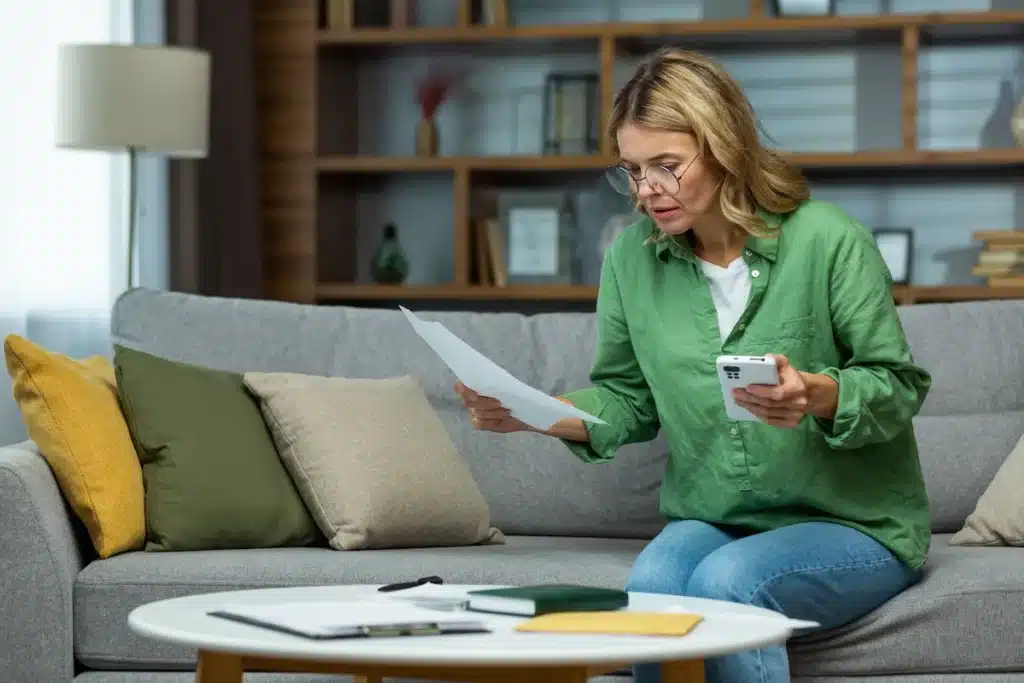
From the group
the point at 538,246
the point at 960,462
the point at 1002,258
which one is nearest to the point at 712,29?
the point at 538,246

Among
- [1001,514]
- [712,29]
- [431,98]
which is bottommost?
[1001,514]

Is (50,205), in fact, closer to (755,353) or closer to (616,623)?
(755,353)

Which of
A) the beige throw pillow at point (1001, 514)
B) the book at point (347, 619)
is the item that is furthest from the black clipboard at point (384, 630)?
the beige throw pillow at point (1001, 514)

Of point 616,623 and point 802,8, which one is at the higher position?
point 802,8

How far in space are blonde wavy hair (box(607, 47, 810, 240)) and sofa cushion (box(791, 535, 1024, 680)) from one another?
55 centimetres

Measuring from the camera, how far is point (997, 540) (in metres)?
2.50

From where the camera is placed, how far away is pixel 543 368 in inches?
110

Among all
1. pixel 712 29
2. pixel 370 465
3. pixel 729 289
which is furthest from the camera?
pixel 712 29

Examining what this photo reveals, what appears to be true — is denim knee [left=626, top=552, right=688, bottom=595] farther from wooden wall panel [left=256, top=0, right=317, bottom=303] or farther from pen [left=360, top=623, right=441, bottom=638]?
wooden wall panel [left=256, top=0, right=317, bottom=303]

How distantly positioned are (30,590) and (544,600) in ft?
3.16

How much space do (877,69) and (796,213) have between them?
2550 millimetres

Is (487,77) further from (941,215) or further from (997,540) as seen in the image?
(997,540)

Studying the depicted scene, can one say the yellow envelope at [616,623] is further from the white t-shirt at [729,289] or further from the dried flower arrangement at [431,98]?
the dried flower arrangement at [431,98]

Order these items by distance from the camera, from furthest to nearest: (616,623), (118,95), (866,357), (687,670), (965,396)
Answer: (118,95) → (965,396) → (866,357) → (687,670) → (616,623)
